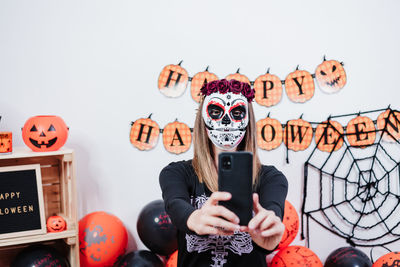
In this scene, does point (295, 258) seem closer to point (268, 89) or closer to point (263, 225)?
point (268, 89)

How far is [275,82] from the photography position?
9.58 ft

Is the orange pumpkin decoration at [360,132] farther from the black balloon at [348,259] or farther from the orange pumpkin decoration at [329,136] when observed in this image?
the black balloon at [348,259]

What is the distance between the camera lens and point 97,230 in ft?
7.68

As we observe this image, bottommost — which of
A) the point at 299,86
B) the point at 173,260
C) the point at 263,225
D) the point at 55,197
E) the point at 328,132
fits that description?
the point at 173,260

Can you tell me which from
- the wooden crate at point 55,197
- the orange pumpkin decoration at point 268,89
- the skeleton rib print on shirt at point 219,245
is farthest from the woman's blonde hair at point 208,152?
the orange pumpkin decoration at point 268,89

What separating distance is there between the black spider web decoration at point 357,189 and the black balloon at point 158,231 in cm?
120

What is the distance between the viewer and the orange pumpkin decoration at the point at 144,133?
8.98ft

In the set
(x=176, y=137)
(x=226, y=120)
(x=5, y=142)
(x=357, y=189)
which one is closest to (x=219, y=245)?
(x=226, y=120)

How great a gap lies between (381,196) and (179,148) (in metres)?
1.75

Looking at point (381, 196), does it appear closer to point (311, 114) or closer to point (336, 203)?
point (336, 203)

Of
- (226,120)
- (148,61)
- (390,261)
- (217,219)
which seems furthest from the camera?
(148,61)

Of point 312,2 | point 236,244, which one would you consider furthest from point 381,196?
point 236,244

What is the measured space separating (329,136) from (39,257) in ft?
7.56

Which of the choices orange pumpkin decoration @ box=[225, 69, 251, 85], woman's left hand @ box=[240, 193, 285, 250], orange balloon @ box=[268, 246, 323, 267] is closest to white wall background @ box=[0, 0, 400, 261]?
orange pumpkin decoration @ box=[225, 69, 251, 85]
